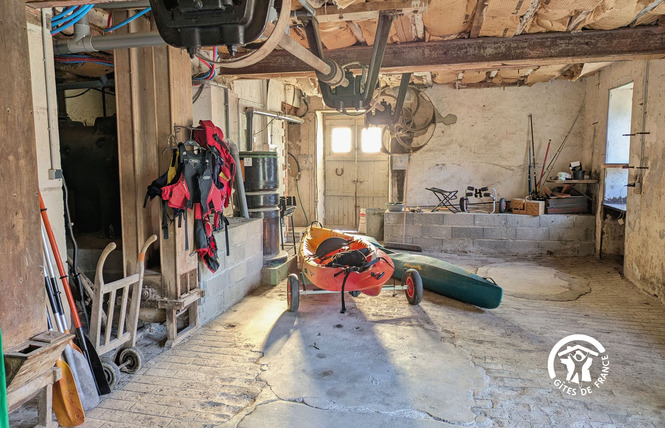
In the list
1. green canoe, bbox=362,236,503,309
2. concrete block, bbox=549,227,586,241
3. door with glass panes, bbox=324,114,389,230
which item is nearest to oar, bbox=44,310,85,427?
green canoe, bbox=362,236,503,309

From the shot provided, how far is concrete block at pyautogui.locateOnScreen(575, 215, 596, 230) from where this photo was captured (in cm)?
680

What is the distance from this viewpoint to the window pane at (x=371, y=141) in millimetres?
9766

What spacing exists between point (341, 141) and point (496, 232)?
13.9ft

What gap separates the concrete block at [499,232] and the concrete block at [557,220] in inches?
18.2

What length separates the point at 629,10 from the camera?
11.9 ft

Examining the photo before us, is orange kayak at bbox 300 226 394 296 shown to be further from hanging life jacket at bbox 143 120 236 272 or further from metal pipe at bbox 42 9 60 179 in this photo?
metal pipe at bbox 42 9 60 179

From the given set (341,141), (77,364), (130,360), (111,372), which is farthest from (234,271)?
(341,141)

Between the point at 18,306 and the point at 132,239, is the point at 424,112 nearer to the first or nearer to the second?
the point at 132,239

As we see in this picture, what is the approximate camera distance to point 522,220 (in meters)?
6.99

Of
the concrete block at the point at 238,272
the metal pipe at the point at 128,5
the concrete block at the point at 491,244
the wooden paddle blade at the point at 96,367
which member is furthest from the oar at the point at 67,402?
the concrete block at the point at 491,244

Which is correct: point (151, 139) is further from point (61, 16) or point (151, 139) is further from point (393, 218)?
point (393, 218)

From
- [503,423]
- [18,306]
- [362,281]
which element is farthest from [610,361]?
[18,306]

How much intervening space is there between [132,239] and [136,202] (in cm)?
32

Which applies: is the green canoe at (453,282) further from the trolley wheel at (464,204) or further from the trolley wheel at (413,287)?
the trolley wheel at (464,204)
